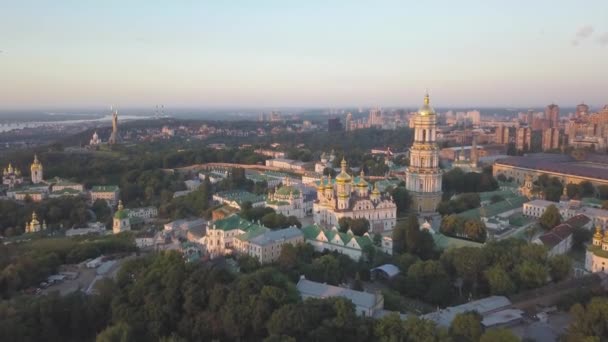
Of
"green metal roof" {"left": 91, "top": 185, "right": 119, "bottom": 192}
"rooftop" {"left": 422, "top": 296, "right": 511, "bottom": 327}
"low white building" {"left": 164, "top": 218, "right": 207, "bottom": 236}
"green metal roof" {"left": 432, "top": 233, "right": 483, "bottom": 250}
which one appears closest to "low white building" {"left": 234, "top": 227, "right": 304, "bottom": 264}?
"low white building" {"left": 164, "top": 218, "right": 207, "bottom": 236}

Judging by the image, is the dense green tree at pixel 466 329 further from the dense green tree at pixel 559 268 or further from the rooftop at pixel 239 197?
the rooftop at pixel 239 197

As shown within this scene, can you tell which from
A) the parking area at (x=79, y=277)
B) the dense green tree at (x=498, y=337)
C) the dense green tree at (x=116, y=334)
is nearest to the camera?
the dense green tree at (x=498, y=337)

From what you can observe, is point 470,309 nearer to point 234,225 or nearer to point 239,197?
point 234,225

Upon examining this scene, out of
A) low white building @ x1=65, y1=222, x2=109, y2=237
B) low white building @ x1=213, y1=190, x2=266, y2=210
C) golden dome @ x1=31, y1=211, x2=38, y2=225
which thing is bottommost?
low white building @ x1=65, y1=222, x2=109, y2=237

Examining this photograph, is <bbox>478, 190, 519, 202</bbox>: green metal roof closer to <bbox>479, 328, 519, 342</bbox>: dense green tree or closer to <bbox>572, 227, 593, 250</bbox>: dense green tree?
<bbox>572, 227, 593, 250</bbox>: dense green tree

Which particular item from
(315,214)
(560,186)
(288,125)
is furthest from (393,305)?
(288,125)

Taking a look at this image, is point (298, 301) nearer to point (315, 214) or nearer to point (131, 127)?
point (315, 214)

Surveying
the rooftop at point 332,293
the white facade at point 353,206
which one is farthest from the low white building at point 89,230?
the rooftop at point 332,293
